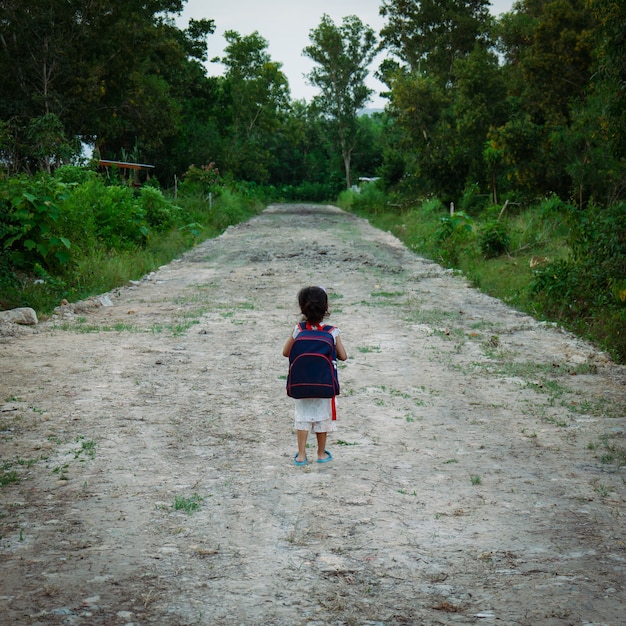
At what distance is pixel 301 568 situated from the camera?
13.5 feet

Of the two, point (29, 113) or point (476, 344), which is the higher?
point (29, 113)

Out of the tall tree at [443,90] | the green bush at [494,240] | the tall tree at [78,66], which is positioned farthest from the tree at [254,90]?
the green bush at [494,240]

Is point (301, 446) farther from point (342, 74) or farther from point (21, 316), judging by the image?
point (342, 74)

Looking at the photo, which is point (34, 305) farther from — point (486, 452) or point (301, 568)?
point (301, 568)

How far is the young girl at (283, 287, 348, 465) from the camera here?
18.9 ft

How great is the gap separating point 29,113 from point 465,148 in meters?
16.7

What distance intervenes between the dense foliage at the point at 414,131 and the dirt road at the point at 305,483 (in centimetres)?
322

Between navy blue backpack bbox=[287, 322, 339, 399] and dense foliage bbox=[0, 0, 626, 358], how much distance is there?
19.2ft

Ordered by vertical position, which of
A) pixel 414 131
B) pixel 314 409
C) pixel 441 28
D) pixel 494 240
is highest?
pixel 441 28

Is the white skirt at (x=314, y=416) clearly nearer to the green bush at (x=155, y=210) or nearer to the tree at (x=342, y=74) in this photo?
the green bush at (x=155, y=210)

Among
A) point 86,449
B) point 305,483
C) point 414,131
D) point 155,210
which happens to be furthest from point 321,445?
point 414,131

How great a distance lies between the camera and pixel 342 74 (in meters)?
71.8

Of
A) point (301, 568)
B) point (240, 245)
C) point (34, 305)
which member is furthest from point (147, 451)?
point (240, 245)

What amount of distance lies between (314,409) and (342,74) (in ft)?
228
